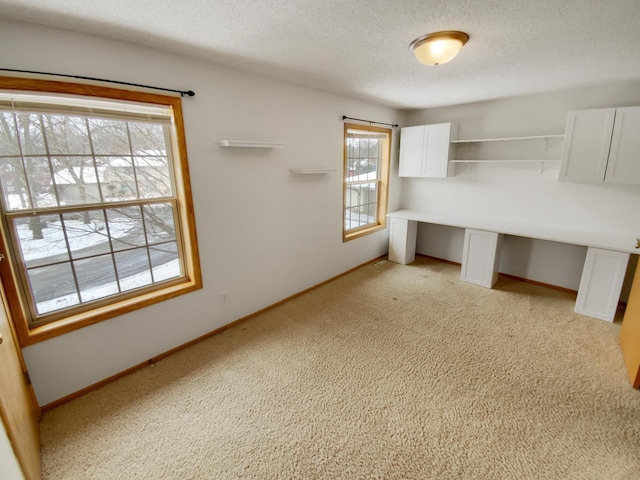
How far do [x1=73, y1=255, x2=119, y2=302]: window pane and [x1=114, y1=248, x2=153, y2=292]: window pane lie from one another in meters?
0.05

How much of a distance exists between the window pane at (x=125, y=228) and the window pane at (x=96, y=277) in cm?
14

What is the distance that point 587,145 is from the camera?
2.89 m

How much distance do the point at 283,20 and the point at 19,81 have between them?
1518 mm

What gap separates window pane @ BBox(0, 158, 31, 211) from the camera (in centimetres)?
164

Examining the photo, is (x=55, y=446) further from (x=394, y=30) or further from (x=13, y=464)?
(x=394, y=30)

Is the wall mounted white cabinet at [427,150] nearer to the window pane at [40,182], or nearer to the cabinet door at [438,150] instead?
the cabinet door at [438,150]

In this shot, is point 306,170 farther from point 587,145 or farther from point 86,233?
point 587,145

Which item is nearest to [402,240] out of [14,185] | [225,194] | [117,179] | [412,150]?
[412,150]

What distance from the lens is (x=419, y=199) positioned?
472 cm

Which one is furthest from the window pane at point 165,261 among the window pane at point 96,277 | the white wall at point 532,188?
the white wall at point 532,188

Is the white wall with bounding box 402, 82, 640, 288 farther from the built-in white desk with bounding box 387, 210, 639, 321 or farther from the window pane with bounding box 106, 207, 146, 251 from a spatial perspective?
the window pane with bounding box 106, 207, 146, 251

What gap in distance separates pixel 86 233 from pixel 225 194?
40.9 inches

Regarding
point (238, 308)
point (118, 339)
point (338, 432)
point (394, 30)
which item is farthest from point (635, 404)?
point (118, 339)

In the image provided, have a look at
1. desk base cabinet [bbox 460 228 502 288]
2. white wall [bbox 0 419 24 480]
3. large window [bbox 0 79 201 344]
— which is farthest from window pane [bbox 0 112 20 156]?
desk base cabinet [bbox 460 228 502 288]
